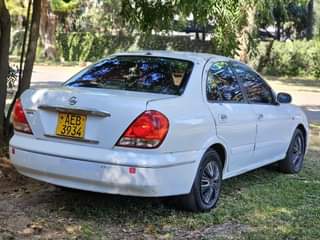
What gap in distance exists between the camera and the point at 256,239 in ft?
16.7

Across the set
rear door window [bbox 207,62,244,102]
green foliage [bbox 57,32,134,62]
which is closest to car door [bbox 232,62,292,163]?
rear door window [bbox 207,62,244,102]

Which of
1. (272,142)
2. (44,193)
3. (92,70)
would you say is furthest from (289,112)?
(44,193)

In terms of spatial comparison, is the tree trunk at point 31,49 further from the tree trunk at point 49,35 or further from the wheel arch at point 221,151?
the tree trunk at point 49,35

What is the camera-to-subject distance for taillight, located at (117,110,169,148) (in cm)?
501

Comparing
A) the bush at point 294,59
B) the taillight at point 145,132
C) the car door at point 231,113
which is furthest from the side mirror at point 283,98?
the bush at point 294,59

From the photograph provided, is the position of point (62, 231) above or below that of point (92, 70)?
below

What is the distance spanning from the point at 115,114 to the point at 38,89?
0.99 meters

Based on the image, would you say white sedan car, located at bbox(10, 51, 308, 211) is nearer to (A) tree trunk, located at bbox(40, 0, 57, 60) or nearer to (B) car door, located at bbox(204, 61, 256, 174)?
(B) car door, located at bbox(204, 61, 256, 174)

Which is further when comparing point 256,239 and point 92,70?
point 92,70

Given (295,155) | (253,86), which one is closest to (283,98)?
(253,86)

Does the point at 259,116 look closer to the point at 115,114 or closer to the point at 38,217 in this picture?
the point at 115,114

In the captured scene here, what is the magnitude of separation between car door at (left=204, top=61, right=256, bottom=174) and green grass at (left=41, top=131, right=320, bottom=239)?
0.44m

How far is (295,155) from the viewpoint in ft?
26.4

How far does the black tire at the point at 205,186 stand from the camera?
5.59 metres
